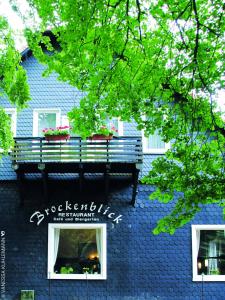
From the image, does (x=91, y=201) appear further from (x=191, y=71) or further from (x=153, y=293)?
(x=191, y=71)

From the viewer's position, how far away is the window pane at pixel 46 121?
16.5m

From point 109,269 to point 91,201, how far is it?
207cm

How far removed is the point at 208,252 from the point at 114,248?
9.22 feet

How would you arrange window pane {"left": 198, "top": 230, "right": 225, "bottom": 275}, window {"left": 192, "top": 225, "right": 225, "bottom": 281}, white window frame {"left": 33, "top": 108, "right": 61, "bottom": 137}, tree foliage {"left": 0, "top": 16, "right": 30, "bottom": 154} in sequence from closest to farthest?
tree foliage {"left": 0, "top": 16, "right": 30, "bottom": 154} → window {"left": 192, "top": 225, "right": 225, "bottom": 281} → window pane {"left": 198, "top": 230, "right": 225, "bottom": 275} → white window frame {"left": 33, "top": 108, "right": 61, "bottom": 137}

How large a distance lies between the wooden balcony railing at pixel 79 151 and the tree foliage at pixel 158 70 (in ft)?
15.3

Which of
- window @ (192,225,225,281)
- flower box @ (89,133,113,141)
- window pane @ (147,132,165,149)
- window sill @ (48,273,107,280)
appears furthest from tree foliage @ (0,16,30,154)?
window @ (192,225,225,281)

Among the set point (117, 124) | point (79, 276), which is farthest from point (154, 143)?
point (79, 276)

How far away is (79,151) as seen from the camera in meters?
14.8

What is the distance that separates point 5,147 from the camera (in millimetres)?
12586

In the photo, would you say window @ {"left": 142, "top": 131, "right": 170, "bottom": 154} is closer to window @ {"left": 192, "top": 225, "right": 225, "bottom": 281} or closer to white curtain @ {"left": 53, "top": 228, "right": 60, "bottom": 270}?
window @ {"left": 192, "top": 225, "right": 225, "bottom": 281}

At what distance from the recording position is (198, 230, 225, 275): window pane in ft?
49.9

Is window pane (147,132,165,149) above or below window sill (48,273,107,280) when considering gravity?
above

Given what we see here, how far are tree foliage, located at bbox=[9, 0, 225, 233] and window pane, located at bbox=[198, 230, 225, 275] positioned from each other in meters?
5.81

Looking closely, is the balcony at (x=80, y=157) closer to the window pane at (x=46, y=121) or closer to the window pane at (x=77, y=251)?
the window pane at (x=46, y=121)
